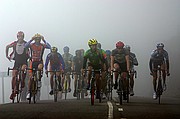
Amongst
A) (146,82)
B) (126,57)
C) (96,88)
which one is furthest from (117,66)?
(146,82)

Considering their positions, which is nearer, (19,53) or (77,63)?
(19,53)

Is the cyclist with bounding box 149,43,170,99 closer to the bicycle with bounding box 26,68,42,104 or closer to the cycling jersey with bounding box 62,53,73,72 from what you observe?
the bicycle with bounding box 26,68,42,104

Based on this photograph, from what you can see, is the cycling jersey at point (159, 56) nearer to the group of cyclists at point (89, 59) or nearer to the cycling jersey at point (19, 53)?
the group of cyclists at point (89, 59)

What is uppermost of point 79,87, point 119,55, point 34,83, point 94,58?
point 119,55

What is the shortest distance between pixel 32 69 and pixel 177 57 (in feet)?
168

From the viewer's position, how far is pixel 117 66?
1423 cm

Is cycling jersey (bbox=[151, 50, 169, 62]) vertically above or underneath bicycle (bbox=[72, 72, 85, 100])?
above

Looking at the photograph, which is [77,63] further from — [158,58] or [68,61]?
[158,58]

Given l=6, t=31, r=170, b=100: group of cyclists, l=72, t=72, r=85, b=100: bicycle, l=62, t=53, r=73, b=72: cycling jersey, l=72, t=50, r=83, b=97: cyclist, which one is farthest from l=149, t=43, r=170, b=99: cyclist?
l=62, t=53, r=73, b=72: cycling jersey

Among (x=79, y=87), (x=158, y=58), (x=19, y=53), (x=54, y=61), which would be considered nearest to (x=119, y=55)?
(x=158, y=58)

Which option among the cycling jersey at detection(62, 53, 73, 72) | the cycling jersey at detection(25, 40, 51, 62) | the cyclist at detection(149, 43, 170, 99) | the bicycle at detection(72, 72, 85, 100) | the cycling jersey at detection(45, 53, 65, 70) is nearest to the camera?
the cycling jersey at detection(25, 40, 51, 62)

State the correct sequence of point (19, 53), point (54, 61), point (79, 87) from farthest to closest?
point (79, 87) → point (54, 61) → point (19, 53)

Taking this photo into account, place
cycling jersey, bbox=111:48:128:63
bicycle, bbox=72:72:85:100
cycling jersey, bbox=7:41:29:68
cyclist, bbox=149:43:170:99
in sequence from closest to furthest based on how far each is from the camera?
cycling jersey, bbox=111:48:128:63 < cycling jersey, bbox=7:41:29:68 < cyclist, bbox=149:43:170:99 < bicycle, bbox=72:72:85:100

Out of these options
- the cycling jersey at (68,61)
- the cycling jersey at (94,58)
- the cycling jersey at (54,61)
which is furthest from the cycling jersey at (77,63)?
the cycling jersey at (94,58)
